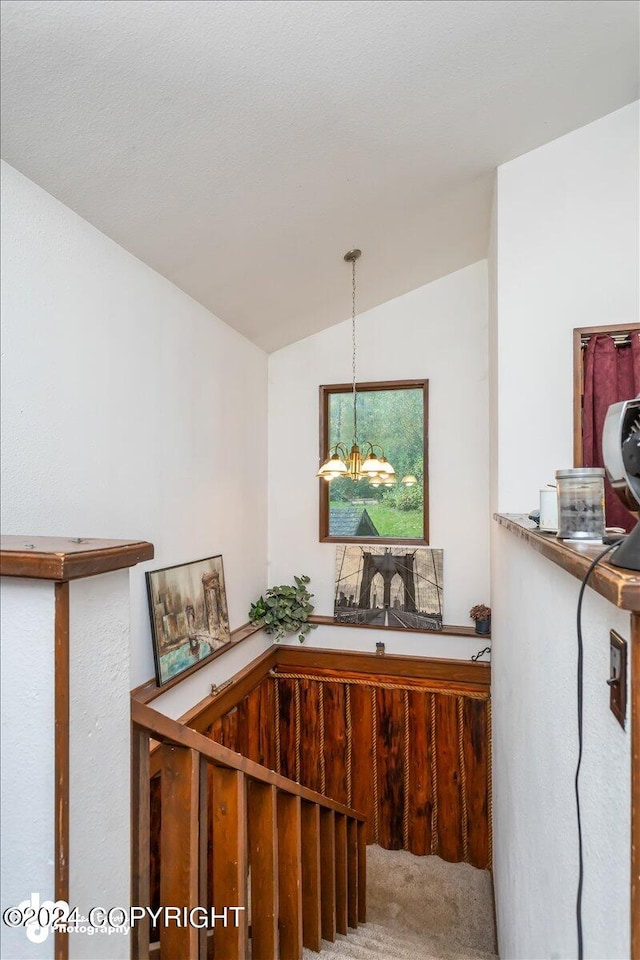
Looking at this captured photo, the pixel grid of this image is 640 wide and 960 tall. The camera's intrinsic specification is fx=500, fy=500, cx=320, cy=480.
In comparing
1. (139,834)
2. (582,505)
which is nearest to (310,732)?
(139,834)

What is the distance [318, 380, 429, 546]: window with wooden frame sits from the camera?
3.80m

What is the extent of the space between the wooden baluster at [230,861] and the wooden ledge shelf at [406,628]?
248 centimetres

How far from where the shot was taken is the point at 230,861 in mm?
1379

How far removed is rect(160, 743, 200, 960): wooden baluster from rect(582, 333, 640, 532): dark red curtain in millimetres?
2058

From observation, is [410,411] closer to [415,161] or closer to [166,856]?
[415,161]

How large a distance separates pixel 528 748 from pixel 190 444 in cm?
222

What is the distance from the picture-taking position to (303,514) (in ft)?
13.3

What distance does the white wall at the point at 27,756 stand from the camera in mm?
703

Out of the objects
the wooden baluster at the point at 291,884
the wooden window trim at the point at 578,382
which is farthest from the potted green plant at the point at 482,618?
the wooden baluster at the point at 291,884

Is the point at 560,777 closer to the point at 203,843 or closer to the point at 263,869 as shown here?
the point at 203,843

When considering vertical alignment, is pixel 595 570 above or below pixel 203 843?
above

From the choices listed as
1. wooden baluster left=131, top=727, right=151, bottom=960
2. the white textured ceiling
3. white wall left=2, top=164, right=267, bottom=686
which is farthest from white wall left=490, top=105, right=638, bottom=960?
white wall left=2, top=164, right=267, bottom=686

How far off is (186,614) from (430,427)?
7.14 feet

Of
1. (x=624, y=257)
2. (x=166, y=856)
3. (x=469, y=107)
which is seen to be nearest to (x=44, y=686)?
(x=166, y=856)
